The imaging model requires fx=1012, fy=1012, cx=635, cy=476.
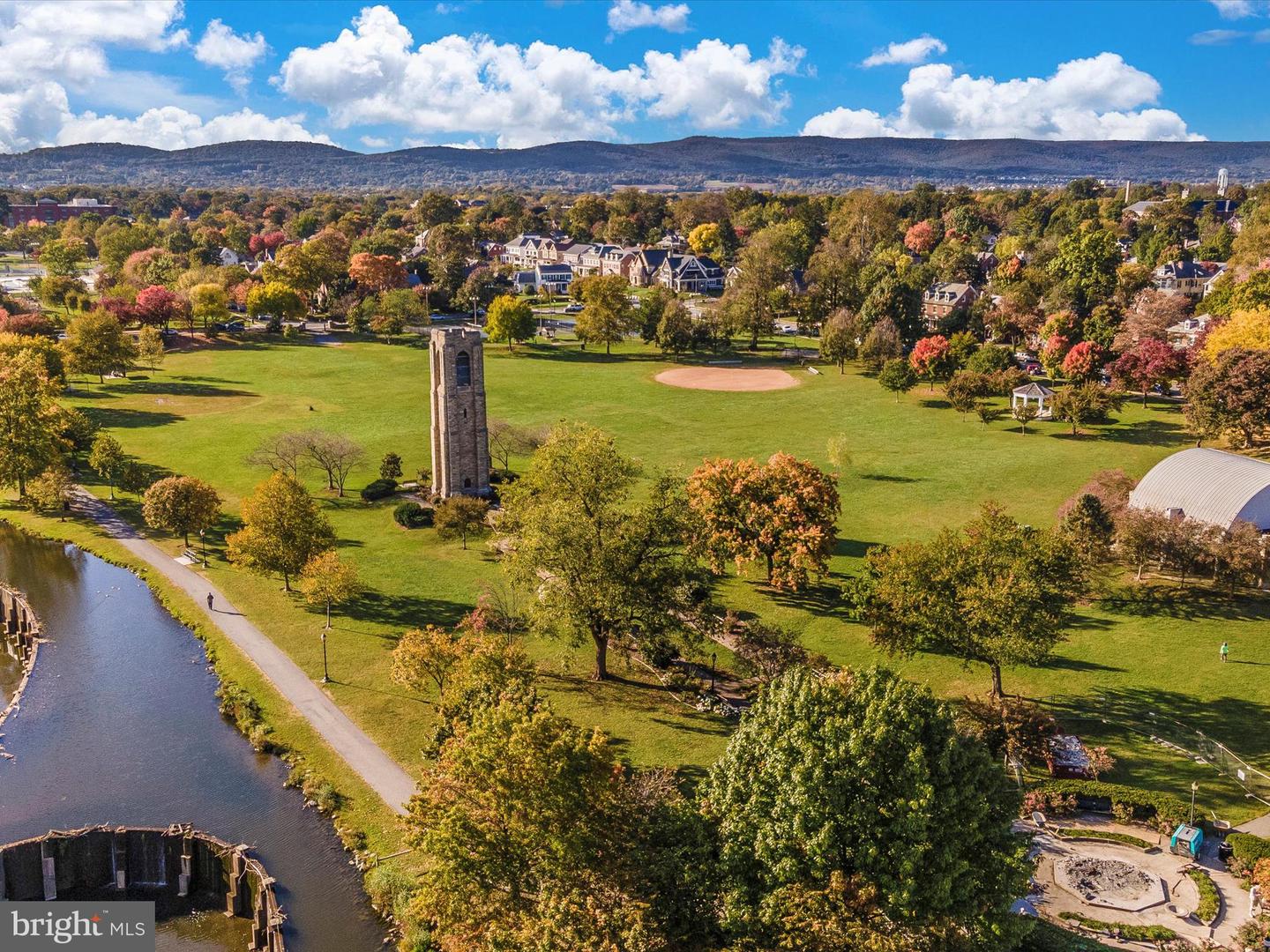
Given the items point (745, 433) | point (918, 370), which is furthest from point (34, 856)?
point (918, 370)

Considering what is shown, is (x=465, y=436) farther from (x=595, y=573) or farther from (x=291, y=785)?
(x=291, y=785)

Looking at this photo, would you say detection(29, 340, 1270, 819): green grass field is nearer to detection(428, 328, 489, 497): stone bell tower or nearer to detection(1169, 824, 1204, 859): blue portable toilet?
detection(1169, 824, 1204, 859): blue portable toilet

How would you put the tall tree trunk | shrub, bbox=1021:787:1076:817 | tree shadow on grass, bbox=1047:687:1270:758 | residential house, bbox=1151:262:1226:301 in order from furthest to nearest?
residential house, bbox=1151:262:1226:301
the tall tree trunk
tree shadow on grass, bbox=1047:687:1270:758
shrub, bbox=1021:787:1076:817

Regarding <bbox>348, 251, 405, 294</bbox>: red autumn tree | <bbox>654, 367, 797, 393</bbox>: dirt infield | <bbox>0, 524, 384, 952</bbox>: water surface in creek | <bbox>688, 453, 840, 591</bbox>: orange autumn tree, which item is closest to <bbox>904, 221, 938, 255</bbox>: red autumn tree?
<bbox>654, 367, 797, 393</bbox>: dirt infield

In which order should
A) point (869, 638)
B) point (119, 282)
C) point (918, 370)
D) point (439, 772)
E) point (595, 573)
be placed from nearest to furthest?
point (439, 772) < point (595, 573) < point (869, 638) < point (918, 370) < point (119, 282)

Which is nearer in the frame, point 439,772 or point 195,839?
point 439,772

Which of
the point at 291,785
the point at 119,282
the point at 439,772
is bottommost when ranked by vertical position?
the point at 291,785

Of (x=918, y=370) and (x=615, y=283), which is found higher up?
(x=615, y=283)
